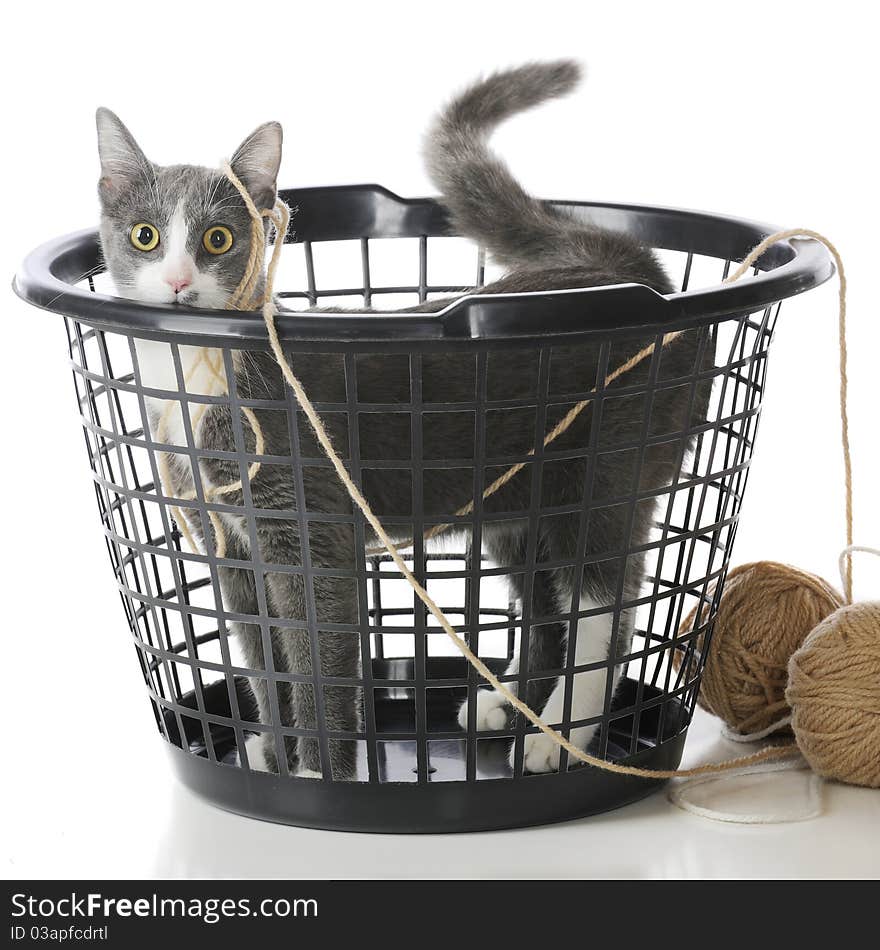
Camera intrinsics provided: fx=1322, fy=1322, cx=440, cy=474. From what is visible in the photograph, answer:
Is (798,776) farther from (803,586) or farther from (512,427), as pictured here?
(512,427)

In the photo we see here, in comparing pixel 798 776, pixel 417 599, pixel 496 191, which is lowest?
pixel 798 776

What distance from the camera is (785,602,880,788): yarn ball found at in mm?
1275

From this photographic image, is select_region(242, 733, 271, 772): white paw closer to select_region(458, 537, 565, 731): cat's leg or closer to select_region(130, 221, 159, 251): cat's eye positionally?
select_region(458, 537, 565, 731): cat's leg

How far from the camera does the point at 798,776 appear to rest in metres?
1.36

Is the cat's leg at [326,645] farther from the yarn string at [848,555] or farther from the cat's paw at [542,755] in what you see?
the yarn string at [848,555]

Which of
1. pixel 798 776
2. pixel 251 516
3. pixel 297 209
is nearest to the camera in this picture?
pixel 251 516

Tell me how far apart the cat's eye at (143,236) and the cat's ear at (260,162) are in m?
0.10

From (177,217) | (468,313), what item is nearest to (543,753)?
(468,313)

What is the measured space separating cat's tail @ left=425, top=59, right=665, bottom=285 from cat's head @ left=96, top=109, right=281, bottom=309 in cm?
31

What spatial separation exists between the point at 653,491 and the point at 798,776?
15.6 inches

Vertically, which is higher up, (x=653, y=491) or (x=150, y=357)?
(x=150, y=357)

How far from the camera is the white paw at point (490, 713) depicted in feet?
4.79

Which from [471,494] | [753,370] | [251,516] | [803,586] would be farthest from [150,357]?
[803,586]

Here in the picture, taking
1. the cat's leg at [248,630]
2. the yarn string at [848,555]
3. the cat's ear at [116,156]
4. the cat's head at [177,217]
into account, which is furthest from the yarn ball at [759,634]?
the cat's ear at [116,156]
